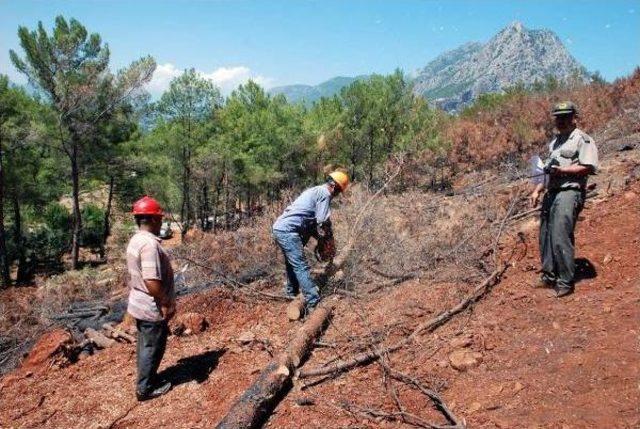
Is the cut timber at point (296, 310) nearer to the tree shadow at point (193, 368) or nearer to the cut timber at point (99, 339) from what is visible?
the tree shadow at point (193, 368)

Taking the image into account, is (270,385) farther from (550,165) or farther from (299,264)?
(550,165)

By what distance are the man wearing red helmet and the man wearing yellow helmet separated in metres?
1.52

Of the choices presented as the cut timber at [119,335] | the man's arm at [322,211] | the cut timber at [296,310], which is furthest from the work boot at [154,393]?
the man's arm at [322,211]

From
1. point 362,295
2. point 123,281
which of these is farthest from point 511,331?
point 123,281

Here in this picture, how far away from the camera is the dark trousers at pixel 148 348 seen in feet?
12.1

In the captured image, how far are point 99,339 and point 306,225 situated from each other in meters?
2.63

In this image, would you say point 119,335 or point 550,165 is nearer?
point 550,165

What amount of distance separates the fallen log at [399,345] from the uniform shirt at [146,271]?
1273 mm

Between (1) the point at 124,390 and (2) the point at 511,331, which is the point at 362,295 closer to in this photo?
(2) the point at 511,331

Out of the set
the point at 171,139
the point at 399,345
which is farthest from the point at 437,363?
the point at 171,139

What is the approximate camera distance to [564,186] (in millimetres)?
3947

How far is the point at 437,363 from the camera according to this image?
11.6ft

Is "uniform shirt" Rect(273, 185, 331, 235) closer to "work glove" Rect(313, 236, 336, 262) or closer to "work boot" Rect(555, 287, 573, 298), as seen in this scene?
"work glove" Rect(313, 236, 336, 262)

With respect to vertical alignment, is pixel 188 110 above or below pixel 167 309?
above
